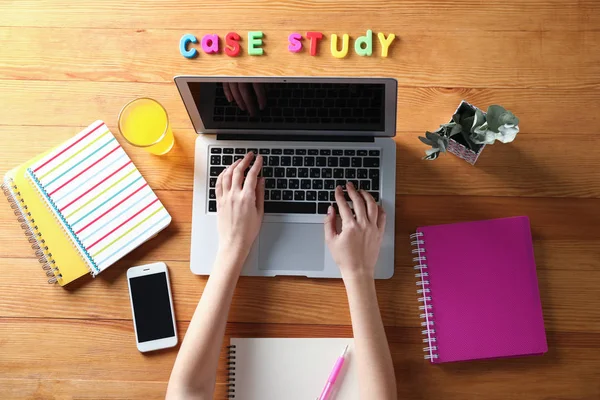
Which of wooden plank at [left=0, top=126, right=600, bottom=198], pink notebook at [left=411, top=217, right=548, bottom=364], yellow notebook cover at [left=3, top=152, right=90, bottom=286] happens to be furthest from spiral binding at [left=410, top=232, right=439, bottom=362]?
yellow notebook cover at [left=3, top=152, right=90, bottom=286]

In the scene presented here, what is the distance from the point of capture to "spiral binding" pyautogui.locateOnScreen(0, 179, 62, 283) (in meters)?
1.08

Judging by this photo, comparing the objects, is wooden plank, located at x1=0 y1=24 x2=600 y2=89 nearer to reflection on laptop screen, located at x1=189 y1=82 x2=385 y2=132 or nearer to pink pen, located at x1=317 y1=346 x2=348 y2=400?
reflection on laptop screen, located at x1=189 y1=82 x2=385 y2=132

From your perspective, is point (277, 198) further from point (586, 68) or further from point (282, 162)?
point (586, 68)

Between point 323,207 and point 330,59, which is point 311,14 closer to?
point 330,59

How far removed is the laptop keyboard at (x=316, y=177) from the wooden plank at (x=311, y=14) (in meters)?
0.27

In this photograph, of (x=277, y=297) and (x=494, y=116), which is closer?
(x=494, y=116)

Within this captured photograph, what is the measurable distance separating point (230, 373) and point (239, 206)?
12.3 inches

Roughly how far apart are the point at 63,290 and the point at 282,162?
498mm

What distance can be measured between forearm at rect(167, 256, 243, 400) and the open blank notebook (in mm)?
53

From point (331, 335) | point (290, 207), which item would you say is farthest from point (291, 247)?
point (331, 335)

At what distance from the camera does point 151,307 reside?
1.06 m

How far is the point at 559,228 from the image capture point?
1.06 meters

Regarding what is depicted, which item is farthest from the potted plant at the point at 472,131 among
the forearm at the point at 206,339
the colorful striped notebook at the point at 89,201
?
the colorful striped notebook at the point at 89,201

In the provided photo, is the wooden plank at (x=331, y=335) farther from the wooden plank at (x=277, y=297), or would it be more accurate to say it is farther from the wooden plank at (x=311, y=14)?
the wooden plank at (x=311, y=14)
